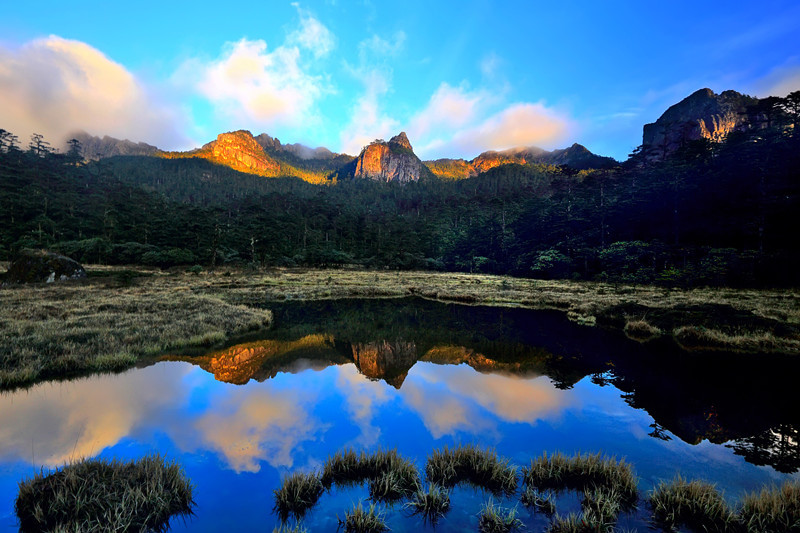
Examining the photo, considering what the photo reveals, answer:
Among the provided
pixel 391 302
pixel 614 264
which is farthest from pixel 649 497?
→ pixel 614 264

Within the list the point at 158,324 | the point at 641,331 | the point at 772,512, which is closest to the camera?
the point at 772,512

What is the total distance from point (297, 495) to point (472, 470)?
3.17 m

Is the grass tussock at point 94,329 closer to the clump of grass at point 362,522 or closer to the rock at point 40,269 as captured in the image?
the rock at point 40,269

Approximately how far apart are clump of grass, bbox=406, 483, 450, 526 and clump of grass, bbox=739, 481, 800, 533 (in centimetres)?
422

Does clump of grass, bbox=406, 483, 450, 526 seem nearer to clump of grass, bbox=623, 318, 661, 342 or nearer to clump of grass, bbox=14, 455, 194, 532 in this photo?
clump of grass, bbox=14, 455, 194, 532

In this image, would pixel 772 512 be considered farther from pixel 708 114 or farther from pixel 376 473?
pixel 708 114

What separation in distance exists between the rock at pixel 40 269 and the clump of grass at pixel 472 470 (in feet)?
136

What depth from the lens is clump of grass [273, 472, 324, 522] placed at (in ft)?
16.4

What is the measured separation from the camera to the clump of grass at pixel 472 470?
18.7ft

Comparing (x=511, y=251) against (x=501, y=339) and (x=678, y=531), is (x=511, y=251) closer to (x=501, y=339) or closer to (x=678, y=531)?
(x=501, y=339)

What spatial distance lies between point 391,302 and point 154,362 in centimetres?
2177

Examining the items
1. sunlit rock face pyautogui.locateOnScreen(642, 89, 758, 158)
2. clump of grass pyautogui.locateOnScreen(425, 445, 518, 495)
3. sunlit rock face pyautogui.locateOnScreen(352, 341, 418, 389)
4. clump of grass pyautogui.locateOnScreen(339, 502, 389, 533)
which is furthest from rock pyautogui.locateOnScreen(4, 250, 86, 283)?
sunlit rock face pyautogui.locateOnScreen(642, 89, 758, 158)

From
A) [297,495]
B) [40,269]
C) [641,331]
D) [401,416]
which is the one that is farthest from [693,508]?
[40,269]

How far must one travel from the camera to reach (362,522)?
4609 millimetres
